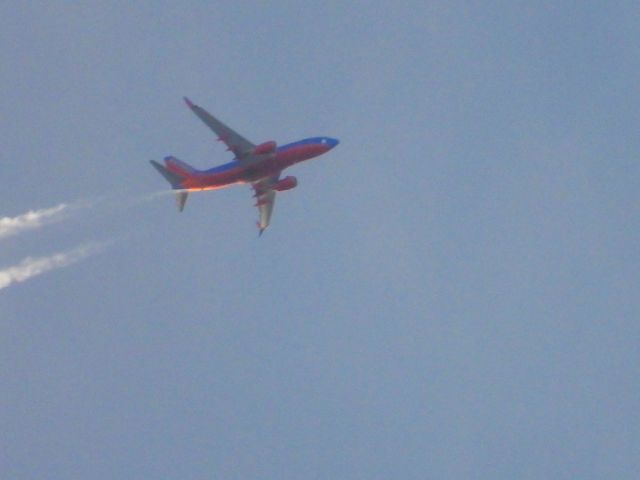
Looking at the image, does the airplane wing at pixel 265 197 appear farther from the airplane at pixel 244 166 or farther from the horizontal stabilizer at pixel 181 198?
the horizontal stabilizer at pixel 181 198

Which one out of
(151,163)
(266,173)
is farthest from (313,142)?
(151,163)

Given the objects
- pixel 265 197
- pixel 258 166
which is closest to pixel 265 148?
pixel 258 166

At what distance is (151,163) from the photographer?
174 metres

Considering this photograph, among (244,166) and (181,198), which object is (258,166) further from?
(181,198)

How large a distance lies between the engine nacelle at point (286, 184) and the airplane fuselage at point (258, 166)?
3090 millimetres

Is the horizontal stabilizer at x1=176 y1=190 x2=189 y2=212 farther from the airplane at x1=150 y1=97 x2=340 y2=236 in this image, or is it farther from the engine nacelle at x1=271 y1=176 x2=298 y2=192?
the engine nacelle at x1=271 y1=176 x2=298 y2=192

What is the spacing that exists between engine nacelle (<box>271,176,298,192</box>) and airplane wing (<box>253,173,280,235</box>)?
25.5 inches

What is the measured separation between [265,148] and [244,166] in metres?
3.87

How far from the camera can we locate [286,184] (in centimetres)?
17638

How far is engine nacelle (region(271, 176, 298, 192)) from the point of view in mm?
176375

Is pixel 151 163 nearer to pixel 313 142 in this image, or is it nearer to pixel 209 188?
pixel 209 188

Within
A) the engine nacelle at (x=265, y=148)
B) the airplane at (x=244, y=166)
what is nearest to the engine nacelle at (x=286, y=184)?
the airplane at (x=244, y=166)

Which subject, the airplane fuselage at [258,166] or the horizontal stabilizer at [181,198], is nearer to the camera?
the airplane fuselage at [258,166]

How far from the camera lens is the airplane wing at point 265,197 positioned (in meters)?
176
